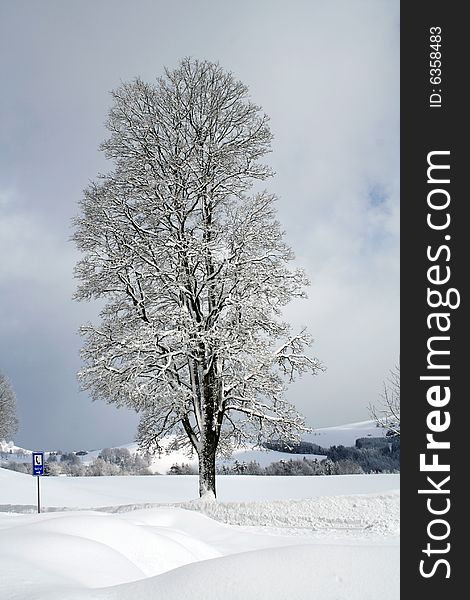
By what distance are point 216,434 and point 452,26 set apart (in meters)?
10.7

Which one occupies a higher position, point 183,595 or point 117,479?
point 183,595

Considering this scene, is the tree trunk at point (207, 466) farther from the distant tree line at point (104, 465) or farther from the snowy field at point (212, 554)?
the distant tree line at point (104, 465)

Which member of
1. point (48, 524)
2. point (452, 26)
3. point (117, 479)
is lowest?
point (117, 479)

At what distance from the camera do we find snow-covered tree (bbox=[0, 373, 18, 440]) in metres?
37.1

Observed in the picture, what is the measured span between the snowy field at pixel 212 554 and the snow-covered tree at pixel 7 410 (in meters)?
27.3

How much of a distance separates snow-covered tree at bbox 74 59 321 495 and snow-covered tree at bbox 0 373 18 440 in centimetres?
2532

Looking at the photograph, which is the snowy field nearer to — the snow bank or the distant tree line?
the snow bank

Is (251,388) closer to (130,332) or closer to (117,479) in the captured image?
(130,332)

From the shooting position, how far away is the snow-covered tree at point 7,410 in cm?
3714

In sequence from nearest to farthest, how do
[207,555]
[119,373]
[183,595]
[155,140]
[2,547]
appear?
1. [183,595]
2. [2,547]
3. [207,555]
4. [119,373]
5. [155,140]

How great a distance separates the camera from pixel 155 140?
1445 centimetres

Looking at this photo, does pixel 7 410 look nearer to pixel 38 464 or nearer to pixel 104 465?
pixel 104 465

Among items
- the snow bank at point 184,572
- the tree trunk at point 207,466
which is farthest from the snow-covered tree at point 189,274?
the snow bank at point 184,572

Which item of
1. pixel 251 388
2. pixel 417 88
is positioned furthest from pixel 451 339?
pixel 251 388
